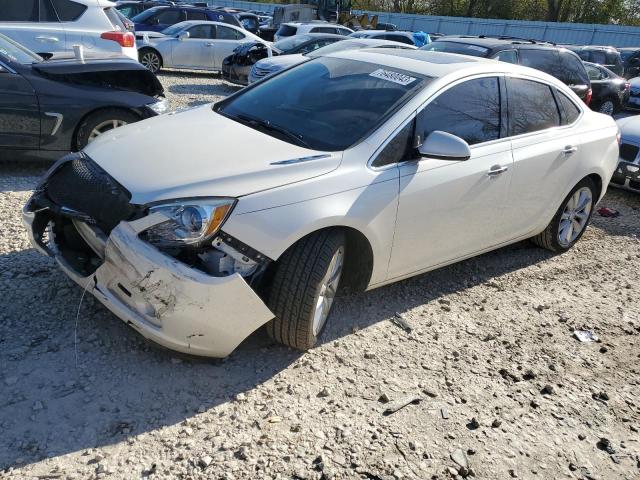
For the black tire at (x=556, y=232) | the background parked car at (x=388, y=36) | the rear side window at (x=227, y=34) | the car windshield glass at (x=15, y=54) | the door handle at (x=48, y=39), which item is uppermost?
the car windshield glass at (x=15, y=54)

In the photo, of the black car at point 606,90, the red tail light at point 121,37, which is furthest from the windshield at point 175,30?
the black car at point 606,90

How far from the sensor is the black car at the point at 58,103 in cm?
535

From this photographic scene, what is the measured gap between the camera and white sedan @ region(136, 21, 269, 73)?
13734 millimetres

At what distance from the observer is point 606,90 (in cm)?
1311

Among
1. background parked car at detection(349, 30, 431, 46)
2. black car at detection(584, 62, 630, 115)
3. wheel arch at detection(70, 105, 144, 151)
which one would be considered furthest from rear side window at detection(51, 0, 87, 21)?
black car at detection(584, 62, 630, 115)

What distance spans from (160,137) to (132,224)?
2.92ft

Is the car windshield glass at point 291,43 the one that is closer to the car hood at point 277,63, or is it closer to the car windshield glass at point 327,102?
the car hood at point 277,63

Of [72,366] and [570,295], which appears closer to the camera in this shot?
[72,366]

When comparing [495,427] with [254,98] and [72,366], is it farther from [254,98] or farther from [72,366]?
[254,98]

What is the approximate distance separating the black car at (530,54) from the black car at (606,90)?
12.0 feet

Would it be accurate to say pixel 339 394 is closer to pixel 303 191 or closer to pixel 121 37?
pixel 303 191

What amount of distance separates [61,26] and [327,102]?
6.90 m

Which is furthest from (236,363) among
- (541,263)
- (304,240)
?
(541,263)

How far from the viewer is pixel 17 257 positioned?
395 centimetres
